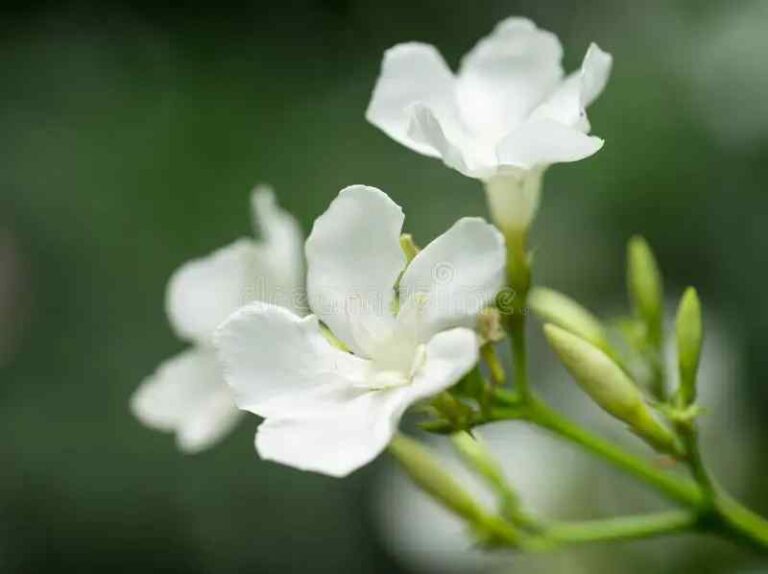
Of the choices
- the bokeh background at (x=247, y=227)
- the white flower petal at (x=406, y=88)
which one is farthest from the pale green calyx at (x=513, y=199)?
the bokeh background at (x=247, y=227)

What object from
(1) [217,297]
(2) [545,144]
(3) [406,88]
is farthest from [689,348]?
(1) [217,297]

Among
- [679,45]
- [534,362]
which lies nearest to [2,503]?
[534,362]

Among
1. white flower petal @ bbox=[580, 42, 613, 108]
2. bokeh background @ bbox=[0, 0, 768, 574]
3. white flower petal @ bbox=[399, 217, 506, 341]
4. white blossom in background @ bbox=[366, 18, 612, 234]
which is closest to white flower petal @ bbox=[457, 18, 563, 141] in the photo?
white blossom in background @ bbox=[366, 18, 612, 234]

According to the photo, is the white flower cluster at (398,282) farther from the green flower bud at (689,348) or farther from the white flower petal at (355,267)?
the green flower bud at (689,348)

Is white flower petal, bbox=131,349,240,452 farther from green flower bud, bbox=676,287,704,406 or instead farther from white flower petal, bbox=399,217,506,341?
green flower bud, bbox=676,287,704,406

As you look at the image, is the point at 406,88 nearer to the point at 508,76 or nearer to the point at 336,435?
the point at 508,76

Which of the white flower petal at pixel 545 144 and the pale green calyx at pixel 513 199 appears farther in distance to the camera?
the pale green calyx at pixel 513 199
